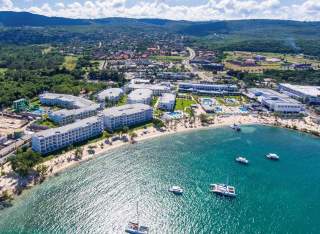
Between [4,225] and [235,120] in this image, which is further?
[235,120]

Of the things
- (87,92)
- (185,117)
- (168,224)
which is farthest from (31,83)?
(168,224)

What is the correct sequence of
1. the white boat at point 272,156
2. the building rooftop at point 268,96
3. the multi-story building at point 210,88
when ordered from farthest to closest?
the multi-story building at point 210,88 → the building rooftop at point 268,96 → the white boat at point 272,156

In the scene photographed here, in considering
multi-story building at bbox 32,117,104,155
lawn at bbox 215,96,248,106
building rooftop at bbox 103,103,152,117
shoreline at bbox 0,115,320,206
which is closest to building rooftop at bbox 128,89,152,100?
building rooftop at bbox 103,103,152,117

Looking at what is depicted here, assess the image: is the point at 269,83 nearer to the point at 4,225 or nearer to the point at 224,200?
the point at 224,200

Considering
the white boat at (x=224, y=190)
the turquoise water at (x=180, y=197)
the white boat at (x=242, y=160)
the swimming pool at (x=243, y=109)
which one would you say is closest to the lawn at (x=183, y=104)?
the swimming pool at (x=243, y=109)

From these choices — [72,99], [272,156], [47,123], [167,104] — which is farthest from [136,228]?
[72,99]

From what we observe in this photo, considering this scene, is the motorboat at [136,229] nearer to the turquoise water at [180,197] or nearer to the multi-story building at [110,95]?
the turquoise water at [180,197]

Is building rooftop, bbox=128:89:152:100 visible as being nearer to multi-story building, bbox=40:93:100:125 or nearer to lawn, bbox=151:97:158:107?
lawn, bbox=151:97:158:107
